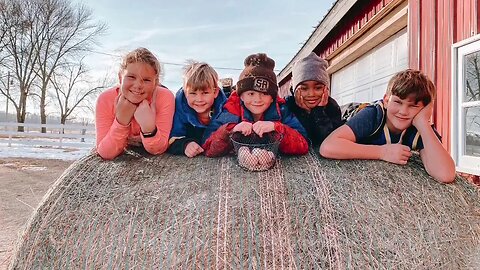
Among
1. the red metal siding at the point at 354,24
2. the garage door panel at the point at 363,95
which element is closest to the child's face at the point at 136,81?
the red metal siding at the point at 354,24

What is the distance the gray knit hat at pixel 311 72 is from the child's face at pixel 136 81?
92 centimetres

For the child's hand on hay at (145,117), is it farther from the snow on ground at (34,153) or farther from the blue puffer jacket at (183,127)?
the snow on ground at (34,153)

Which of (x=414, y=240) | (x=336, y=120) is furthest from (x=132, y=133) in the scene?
(x=414, y=240)

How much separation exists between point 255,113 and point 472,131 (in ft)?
6.14

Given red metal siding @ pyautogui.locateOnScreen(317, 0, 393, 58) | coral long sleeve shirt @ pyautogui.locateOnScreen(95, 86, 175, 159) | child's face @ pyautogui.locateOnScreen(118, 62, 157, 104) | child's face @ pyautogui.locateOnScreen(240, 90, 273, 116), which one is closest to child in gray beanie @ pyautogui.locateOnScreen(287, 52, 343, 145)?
child's face @ pyautogui.locateOnScreen(240, 90, 273, 116)

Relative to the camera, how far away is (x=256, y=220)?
1.41 metres

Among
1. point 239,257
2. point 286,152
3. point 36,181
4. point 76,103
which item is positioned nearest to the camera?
point 239,257

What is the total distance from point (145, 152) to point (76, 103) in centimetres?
2683

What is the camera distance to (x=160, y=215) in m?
1.44

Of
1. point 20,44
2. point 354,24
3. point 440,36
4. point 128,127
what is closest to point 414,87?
point 128,127

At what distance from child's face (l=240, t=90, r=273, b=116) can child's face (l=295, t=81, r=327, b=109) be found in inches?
12.2

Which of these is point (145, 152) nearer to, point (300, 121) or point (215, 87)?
point (215, 87)

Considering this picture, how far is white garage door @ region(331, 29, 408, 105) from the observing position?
4.08 meters

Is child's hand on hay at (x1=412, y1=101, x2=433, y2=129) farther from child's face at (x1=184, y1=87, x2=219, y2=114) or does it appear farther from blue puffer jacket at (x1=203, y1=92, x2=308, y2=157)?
child's face at (x1=184, y1=87, x2=219, y2=114)
